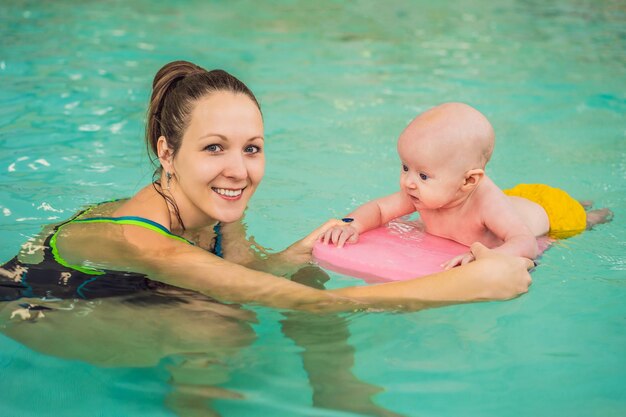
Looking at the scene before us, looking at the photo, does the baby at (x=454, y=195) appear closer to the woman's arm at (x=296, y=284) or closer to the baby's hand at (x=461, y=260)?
the baby's hand at (x=461, y=260)

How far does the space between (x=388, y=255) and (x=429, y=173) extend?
458mm

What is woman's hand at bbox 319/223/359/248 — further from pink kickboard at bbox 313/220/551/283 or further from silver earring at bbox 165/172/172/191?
silver earring at bbox 165/172/172/191

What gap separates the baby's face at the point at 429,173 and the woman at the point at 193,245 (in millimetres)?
542

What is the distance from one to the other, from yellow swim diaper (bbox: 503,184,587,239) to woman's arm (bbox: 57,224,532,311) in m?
1.17

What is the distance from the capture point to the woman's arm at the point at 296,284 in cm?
286

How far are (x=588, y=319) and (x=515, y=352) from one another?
0.52 m

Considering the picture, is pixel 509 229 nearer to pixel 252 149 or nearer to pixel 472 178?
pixel 472 178

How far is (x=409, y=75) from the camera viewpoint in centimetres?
823

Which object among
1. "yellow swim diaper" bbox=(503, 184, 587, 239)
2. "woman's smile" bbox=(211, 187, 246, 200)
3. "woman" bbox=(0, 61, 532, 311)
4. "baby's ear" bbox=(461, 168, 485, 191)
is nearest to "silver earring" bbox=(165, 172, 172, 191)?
"woman" bbox=(0, 61, 532, 311)

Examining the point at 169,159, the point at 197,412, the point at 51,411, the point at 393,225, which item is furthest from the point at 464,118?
the point at 51,411

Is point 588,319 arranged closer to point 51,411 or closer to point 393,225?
point 393,225

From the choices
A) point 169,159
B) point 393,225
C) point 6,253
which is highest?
point 169,159

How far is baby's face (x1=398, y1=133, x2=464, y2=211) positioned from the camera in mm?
3500

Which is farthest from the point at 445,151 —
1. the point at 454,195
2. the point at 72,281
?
the point at 72,281
